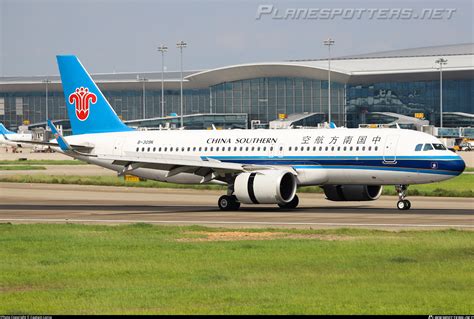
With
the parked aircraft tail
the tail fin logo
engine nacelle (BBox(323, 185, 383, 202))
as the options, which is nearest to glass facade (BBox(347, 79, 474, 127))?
the parked aircraft tail

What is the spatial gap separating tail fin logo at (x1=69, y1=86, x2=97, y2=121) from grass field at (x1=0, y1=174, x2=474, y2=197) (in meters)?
13.4

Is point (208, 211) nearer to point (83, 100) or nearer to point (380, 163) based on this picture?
point (380, 163)

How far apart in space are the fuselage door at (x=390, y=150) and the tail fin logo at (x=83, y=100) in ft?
56.4

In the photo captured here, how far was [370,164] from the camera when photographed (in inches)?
1754

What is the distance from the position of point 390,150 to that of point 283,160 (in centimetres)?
518

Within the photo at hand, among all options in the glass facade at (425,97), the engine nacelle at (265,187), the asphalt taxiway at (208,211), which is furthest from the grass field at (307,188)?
the glass facade at (425,97)

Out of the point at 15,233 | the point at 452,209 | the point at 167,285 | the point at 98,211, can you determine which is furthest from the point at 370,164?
the point at 167,285

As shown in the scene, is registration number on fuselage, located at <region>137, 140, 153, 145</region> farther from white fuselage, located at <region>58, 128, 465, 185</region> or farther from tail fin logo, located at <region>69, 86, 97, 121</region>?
tail fin logo, located at <region>69, 86, 97, 121</region>

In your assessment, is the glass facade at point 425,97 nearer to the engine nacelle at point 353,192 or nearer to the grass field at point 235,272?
the engine nacelle at point 353,192

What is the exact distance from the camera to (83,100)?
53812 millimetres

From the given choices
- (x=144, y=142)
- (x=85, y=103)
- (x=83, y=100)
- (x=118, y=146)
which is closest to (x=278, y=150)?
(x=144, y=142)

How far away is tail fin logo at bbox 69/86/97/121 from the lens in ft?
176

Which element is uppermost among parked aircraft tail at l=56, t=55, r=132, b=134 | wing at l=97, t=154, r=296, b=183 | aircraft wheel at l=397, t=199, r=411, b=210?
parked aircraft tail at l=56, t=55, r=132, b=134

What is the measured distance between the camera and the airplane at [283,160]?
4412 centimetres
